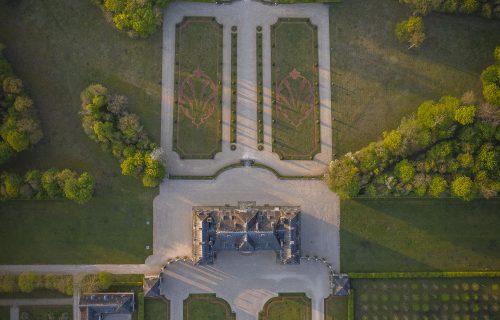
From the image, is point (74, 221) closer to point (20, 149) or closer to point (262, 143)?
point (20, 149)

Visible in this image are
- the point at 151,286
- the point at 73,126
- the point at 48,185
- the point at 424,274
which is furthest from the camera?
the point at 424,274

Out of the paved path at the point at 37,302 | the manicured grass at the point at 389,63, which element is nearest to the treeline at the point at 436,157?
the manicured grass at the point at 389,63

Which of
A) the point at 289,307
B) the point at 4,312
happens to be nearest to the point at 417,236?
the point at 289,307

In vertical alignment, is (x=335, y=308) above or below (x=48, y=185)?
below

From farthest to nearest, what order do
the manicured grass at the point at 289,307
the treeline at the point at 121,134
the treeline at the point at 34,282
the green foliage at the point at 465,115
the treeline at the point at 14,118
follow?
the manicured grass at the point at 289,307, the treeline at the point at 34,282, the treeline at the point at 121,134, the green foliage at the point at 465,115, the treeline at the point at 14,118

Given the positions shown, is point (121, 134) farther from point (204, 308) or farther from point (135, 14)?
point (204, 308)

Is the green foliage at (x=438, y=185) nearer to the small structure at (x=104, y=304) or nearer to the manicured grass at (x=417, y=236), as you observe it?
the manicured grass at (x=417, y=236)

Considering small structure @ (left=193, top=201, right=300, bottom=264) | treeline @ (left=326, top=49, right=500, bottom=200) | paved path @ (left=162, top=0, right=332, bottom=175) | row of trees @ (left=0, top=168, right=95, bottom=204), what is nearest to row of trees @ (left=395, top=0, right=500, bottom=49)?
treeline @ (left=326, top=49, right=500, bottom=200)

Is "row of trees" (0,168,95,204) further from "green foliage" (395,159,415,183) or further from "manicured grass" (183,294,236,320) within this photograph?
"green foliage" (395,159,415,183)
